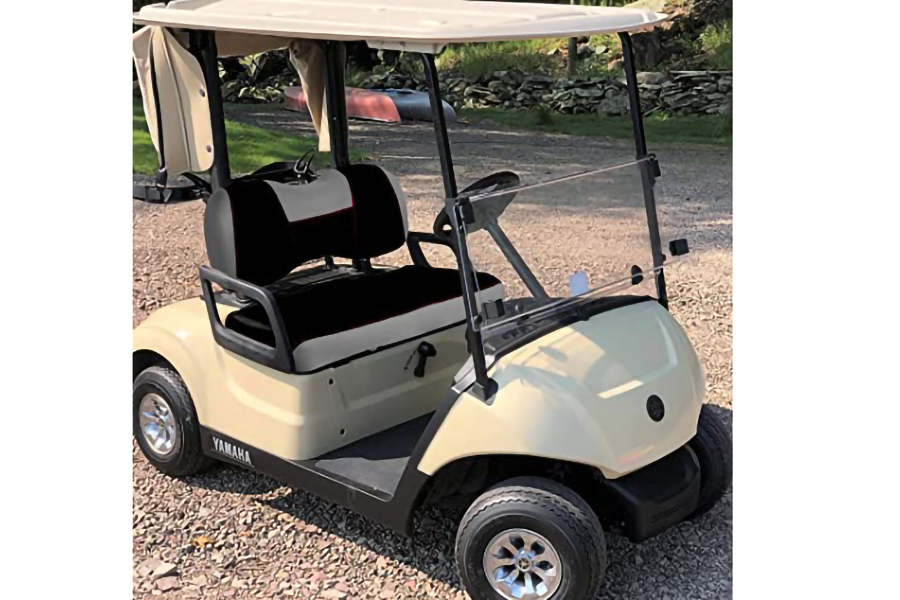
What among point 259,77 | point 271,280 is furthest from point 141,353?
point 259,77

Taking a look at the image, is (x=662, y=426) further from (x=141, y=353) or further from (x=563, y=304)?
(x=141, y=353)

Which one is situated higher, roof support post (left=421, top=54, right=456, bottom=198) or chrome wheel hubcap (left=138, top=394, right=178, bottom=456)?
roof support post (left=421, top=54, right=456, bottom=198)

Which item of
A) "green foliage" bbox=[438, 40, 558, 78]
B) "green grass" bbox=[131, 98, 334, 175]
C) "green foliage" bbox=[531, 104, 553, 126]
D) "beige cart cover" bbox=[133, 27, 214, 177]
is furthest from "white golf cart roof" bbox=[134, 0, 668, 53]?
"green foliage" bbox=[438, 40, 558, 78]

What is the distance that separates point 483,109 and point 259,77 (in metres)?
2.58

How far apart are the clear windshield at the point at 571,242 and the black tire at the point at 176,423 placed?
122cm

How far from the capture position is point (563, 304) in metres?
3.21

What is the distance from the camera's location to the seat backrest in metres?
3.71

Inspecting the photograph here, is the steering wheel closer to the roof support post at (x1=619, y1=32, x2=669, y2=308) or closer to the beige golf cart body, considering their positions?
the beige golf cart body

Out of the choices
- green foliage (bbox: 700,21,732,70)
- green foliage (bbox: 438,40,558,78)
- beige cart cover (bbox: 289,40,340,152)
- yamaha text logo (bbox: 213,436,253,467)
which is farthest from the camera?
green foliage (bbox: 438,40,558,78)

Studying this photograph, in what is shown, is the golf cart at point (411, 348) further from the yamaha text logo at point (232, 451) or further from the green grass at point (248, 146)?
the green grass at point (248, 146)

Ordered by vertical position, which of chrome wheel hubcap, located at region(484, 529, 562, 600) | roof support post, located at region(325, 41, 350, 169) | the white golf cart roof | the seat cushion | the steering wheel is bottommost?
chrome wheel hubcap, located at region(484, 529, 562, 600)

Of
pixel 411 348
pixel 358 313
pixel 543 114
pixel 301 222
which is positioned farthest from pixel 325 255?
pixel 543 114

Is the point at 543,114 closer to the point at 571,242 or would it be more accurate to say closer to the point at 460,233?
the point at 571,242

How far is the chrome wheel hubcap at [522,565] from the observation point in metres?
2.89
